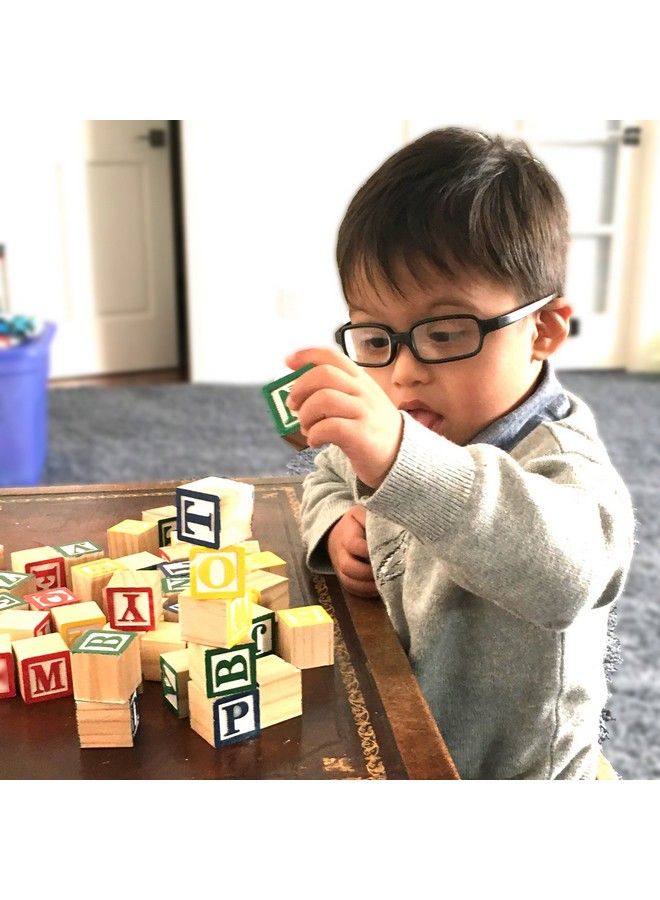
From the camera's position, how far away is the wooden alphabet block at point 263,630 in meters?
0.70

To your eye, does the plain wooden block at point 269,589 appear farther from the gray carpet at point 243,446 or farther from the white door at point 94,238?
the white door at point 94,238

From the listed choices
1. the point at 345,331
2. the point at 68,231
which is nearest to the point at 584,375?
the point at 68,231

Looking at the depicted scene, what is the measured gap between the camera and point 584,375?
401 cm

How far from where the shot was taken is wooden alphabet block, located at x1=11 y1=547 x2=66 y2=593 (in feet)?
2.69

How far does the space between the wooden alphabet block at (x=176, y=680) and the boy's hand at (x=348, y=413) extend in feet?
0.59

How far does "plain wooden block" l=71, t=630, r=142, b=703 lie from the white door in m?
3.28

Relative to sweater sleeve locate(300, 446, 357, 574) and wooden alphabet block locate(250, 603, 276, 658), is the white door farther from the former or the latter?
wooden alphabet block locate(250, 603, 276, 658)

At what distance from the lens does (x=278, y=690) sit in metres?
0.64

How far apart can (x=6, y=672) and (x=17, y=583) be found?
13 cm

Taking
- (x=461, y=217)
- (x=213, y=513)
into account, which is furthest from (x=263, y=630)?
(x=461, y=217)

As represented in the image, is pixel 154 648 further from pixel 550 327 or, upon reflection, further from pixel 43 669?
pixel 550 327

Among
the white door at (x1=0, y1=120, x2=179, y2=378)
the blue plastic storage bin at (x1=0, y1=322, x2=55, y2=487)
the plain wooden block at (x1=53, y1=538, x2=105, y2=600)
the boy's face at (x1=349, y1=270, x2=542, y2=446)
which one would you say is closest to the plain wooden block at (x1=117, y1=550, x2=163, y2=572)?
the plain wooden block at (x1=53, y1=538, x2=105, y2=600)

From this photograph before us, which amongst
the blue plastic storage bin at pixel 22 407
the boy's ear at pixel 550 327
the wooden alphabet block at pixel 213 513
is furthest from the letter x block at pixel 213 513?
the blue plastic storage bin at pixel 22 407

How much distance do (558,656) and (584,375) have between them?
3.37 metres
